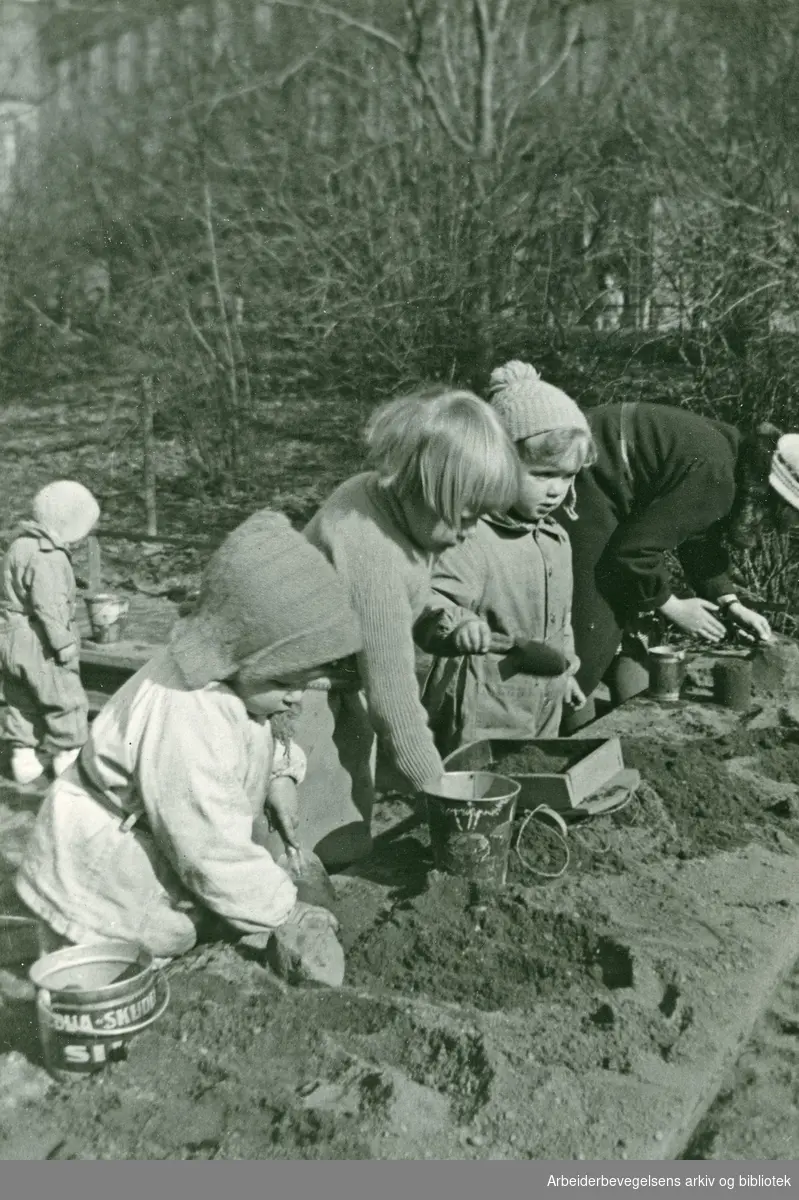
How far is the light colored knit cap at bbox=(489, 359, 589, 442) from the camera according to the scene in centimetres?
371

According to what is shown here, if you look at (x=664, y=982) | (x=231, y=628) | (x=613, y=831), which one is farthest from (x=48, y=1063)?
(x=613, y=831)

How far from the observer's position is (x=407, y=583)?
119 inches

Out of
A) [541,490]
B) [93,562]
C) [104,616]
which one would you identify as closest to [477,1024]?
[541,490]

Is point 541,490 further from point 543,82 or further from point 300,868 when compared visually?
point 543,82

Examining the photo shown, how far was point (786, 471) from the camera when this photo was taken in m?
4.50

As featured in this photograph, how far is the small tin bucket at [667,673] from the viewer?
193 inches

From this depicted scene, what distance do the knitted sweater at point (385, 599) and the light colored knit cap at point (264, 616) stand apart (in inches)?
18.6

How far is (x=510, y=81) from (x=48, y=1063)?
8.00 metres

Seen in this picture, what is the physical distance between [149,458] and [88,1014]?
764 centimetres

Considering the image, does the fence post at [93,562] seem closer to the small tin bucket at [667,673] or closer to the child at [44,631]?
the child at [44,631]

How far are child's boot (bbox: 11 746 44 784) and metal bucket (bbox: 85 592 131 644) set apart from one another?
109cm

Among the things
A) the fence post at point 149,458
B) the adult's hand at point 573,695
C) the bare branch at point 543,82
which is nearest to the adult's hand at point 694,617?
the adult's hand at point 573,695

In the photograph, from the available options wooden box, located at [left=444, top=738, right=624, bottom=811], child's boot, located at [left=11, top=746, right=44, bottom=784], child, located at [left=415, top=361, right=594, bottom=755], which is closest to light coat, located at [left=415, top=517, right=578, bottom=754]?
child, located at [left=415, top=361, right=594, bottom=755]

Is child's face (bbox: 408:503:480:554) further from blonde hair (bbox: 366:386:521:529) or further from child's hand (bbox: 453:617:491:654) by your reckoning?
child's hand (bbox: 453:617:491:654)
